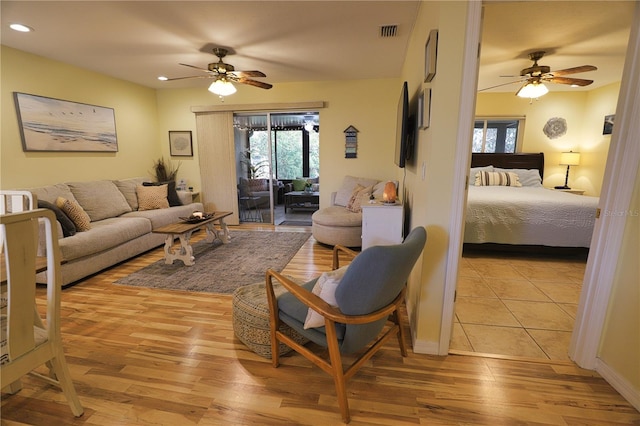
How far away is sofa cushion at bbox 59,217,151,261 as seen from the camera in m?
2.76

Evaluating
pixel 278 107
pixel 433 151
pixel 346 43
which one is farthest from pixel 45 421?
pixel 278 107

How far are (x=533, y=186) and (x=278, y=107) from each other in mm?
4513

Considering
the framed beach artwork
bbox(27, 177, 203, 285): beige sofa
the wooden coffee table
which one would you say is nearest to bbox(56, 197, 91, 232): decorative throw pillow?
bbox(27, 177, 203, 285): beige sofa

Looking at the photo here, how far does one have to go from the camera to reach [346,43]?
3186 millimetres

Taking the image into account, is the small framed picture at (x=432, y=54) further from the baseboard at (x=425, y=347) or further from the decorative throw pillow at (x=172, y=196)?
the decorative throw pillow at (x=172, y=196)

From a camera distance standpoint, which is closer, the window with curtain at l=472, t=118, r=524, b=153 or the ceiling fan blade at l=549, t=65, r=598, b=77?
the ceiling fan blade at l=549, t=65, r=598, b=77

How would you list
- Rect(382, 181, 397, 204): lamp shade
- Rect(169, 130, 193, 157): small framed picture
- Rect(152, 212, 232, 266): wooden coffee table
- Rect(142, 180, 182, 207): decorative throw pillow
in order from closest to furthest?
1. Rect(382, 181, 397, 204): lamp shade
2. Rect(152, 212, 232, 266): wooden coffee table
3. Rect(142, 180, 182, 207): decorative throw pillow
4. Rect(169, 130, 193, 157): small framed picture

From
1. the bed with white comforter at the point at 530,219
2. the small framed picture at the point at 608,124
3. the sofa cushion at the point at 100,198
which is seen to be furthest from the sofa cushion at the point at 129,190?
the small framed picture at the point at 608,124

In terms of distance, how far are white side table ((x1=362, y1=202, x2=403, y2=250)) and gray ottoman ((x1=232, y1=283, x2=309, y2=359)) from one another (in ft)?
→ 3.87

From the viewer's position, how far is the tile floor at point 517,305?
1951mm

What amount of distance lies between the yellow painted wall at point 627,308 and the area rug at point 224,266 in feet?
8.57

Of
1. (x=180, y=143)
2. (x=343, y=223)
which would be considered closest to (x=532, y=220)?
(x=343, y=223)

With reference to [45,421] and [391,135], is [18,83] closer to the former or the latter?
[45,421]

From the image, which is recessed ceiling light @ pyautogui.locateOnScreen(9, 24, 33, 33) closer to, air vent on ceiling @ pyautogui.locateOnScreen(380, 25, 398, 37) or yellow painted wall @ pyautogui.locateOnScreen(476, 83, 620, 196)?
air vent on ceiling @ pyautogui.locateOnScreen(380, 25, 398, 37)
